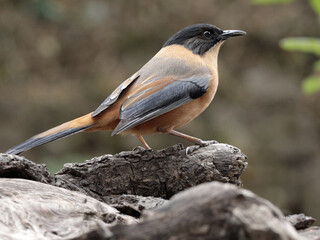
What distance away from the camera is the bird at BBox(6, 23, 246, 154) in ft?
14.5

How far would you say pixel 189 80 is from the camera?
16.4ft

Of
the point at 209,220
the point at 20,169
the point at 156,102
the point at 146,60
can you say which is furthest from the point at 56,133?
the point at 146,60

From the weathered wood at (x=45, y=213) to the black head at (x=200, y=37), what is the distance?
9.33 feet

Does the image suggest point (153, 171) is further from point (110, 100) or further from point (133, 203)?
point (110, 100)

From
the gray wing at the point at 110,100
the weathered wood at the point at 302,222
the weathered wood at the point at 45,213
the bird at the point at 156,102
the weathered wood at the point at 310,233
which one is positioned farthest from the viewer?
the gray wing at the point at 110,100

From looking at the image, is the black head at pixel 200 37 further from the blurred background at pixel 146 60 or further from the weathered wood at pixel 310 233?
the weathered wood at pixel 310 233

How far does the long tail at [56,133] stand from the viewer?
4139mm

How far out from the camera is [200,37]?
5.66m

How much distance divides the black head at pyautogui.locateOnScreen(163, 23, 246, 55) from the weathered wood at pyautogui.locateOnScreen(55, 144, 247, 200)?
1924 millimetres

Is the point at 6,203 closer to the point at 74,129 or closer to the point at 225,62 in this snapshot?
the point at 74,129

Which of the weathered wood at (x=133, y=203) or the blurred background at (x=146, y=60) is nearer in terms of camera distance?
the weathered wood at (x=133, y=203)

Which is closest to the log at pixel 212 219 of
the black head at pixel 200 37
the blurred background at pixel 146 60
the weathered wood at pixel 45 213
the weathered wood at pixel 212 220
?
the weathered wood at pixel 212 220

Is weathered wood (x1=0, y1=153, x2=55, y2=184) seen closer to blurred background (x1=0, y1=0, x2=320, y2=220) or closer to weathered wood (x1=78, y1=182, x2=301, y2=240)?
weathered wood (x1=78, y1=182, x2=301, y2=240)

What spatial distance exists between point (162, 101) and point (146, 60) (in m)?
4.38
